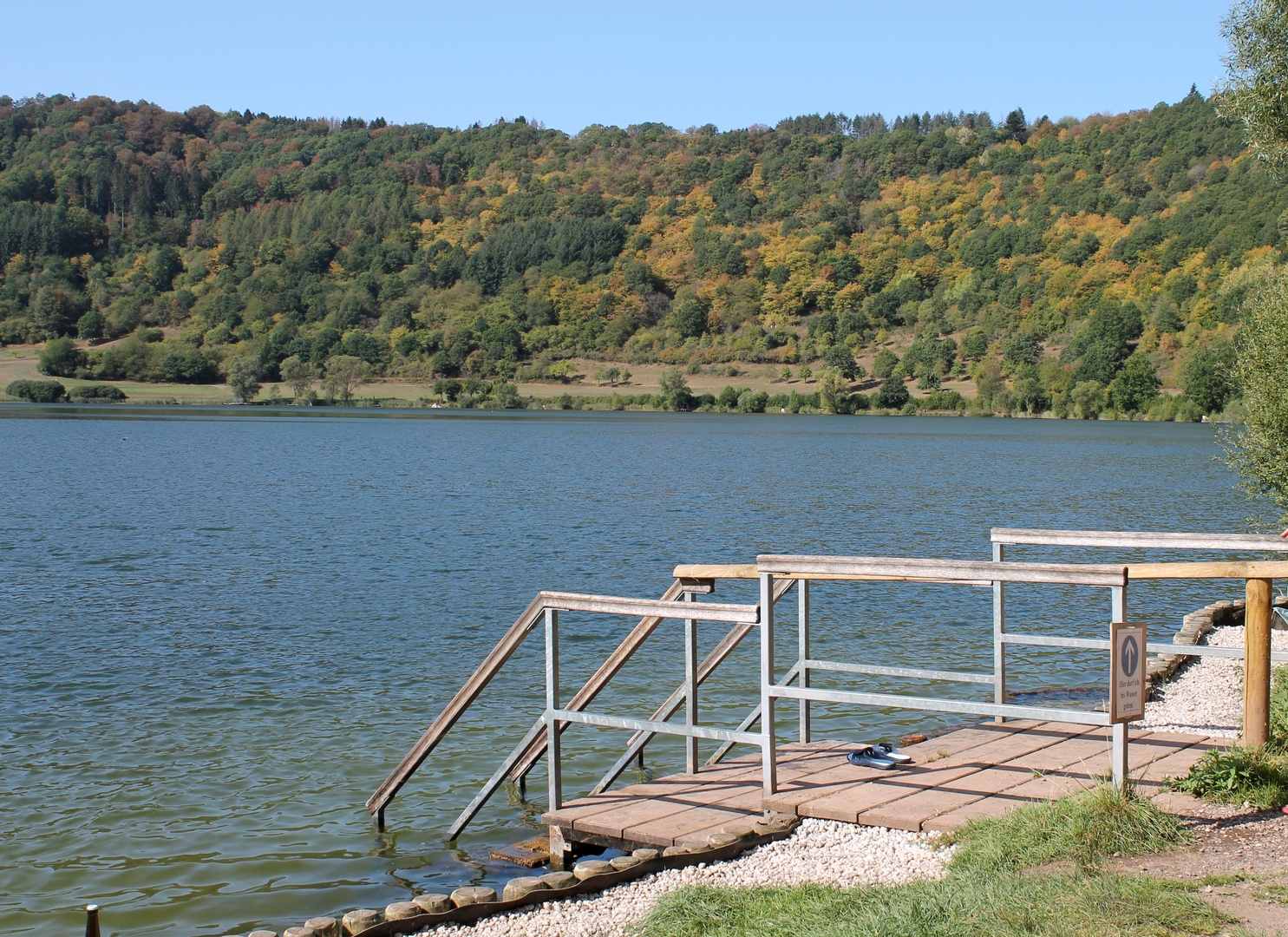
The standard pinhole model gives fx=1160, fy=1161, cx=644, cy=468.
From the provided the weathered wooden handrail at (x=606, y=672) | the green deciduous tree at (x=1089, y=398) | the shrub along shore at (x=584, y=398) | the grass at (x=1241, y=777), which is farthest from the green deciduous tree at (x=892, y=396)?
the grass at (x=1241, y=777)

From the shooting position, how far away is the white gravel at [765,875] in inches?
251

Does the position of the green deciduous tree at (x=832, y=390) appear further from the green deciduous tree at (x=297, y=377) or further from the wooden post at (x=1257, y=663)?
the wooden post at (x=1257, y=663)

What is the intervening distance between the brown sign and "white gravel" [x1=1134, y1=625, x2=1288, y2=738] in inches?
110

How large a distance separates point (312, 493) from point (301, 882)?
128ft

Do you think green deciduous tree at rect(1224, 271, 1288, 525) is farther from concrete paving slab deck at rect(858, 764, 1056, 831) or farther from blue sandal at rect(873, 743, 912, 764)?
concrete paving slab deck at rect(858, 764, 1056, 831)

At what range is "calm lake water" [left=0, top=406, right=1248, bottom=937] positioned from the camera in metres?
9.32

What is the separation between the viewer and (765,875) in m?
6.74

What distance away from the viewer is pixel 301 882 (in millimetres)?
8680

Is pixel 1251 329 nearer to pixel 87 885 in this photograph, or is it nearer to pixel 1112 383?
pixel 87 885

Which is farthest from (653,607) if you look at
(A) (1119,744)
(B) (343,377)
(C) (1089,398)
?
(B) (343,377)

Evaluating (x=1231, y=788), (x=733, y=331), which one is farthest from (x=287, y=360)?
(x=1231, y=788)

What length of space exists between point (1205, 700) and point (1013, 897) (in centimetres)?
651

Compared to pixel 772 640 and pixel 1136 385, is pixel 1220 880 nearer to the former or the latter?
pixel 772 640

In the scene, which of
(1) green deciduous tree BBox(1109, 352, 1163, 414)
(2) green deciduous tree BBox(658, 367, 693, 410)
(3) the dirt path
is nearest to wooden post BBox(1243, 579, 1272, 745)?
(3) the dirt path
